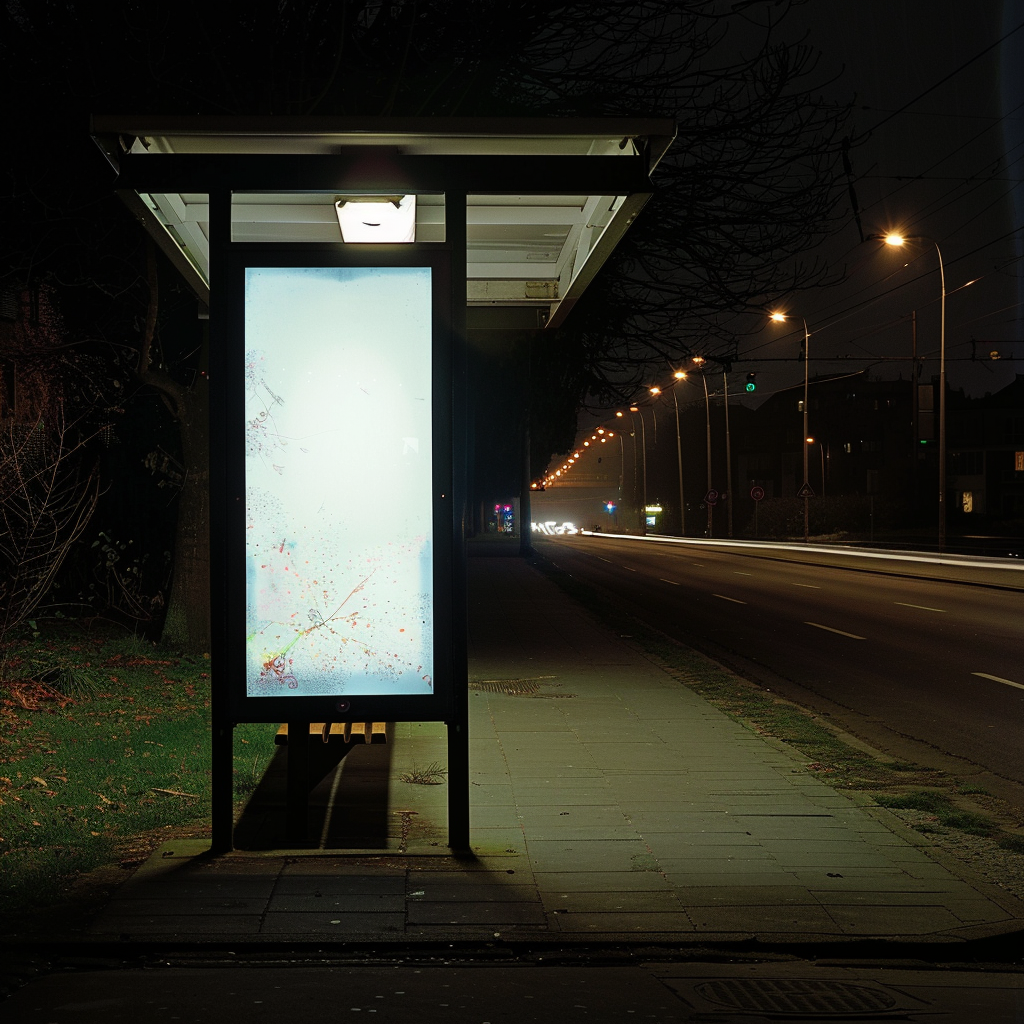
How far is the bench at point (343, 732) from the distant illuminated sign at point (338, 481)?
2.03ft

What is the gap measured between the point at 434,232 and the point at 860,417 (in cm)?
10912

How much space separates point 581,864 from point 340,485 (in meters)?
2.14

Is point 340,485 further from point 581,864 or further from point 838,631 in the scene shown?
point 838,631

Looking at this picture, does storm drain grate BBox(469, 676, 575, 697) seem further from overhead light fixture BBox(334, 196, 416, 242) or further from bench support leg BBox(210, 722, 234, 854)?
bench support leg BBox(210, 722, 234, 854)

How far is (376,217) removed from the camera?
6672mm

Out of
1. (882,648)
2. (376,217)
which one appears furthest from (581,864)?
(882,648)

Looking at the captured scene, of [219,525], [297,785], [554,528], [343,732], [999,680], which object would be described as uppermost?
[219,525]

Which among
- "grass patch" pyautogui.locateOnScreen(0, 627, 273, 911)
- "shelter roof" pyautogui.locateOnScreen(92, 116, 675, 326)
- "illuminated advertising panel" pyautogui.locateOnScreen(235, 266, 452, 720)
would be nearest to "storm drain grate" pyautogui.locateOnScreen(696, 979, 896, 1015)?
"illuminated advertising panel" pyautogui.locateOnScreen(235, 266, 452, 720)

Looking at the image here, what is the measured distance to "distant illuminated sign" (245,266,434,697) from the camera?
19.4 ft

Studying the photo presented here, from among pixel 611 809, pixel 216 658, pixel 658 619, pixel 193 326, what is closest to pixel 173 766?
pixel 216 658

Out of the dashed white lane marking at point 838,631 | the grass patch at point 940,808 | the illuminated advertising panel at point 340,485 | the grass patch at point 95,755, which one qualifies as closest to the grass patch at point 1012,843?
the grass patch at point 940,808

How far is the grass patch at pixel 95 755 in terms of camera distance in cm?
600

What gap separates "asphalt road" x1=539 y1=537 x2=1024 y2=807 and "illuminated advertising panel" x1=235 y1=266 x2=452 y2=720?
4220mm

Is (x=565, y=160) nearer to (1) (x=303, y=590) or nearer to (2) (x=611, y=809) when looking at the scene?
(1) (x=303, y=590)
